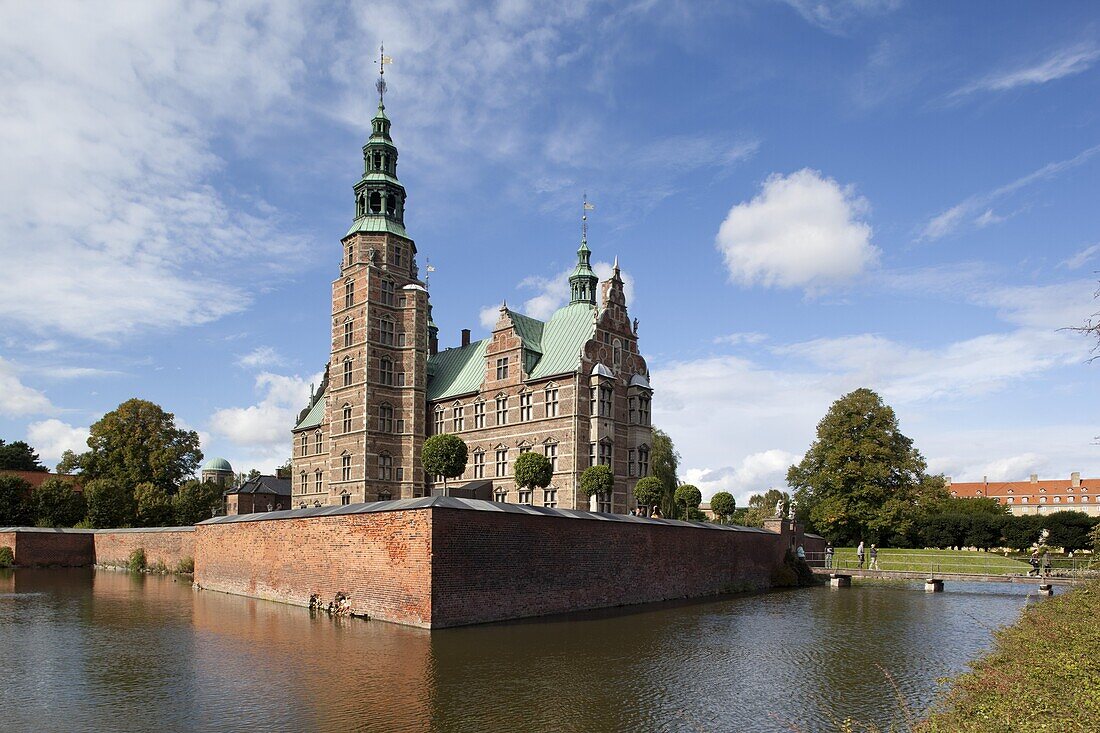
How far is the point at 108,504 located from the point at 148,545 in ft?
34.7

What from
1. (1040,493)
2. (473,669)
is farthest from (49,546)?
(1040,493)

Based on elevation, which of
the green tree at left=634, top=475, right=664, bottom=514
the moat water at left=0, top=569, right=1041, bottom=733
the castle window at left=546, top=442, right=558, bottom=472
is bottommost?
the moat water at left=0, top=569, right=1041, bottom=733

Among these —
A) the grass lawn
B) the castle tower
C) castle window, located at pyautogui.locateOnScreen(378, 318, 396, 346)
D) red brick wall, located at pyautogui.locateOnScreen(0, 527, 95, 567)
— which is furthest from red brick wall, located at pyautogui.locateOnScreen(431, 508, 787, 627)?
red brick wall, located at pyautogui.locateOnScreen(0, 527, 95, 567)

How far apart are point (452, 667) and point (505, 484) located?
28774mm

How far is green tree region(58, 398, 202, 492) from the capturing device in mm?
57344

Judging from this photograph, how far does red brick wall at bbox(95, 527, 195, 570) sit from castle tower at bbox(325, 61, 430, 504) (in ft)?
29.1

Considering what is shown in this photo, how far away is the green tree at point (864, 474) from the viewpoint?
5228 centimetres

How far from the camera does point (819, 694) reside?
1407 centimetres

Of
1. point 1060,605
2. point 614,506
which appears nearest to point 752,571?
point 614,506

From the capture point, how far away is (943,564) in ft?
148

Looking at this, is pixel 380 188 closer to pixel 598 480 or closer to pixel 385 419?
pixel 385 419

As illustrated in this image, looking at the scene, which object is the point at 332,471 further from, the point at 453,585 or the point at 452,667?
the point at 452,667

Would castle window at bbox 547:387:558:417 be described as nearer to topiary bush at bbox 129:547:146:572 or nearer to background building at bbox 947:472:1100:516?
topiary bush at bbox 129:547:146:572

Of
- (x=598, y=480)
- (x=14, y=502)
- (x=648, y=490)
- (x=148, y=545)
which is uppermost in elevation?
(x=598, y=480)
